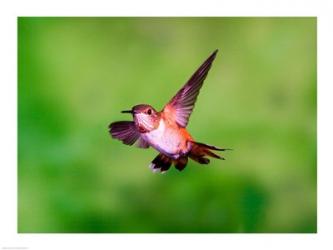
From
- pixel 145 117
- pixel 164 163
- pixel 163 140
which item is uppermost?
pixel 145 117

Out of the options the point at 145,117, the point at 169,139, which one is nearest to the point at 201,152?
Answer: the point at 169,139

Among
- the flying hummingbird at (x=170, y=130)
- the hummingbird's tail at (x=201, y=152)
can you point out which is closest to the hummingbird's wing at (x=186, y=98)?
the flying hummingbird at (x=170, y=130)

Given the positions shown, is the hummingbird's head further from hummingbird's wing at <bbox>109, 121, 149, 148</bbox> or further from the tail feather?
the tail feather

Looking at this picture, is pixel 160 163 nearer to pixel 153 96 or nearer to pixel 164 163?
pixel 164 163

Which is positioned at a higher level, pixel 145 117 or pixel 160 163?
pixel 145 117

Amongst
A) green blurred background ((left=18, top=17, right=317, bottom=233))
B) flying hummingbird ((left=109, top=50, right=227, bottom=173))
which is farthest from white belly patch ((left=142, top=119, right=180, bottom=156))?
green blurred background ((left=18, top=17, right=317, bottom=233))

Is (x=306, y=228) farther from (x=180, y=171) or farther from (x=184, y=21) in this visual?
(x=184, y=21)

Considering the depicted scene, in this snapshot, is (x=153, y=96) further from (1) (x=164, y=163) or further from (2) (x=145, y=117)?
(1) (x=164, y=163)
